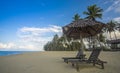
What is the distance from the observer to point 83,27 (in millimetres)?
8094

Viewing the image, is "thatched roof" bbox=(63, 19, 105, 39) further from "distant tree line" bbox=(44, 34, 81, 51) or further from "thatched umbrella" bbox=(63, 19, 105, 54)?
"distant tree line" bbox=(44, 34, 81, 51)

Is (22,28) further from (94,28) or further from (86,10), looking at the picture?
(94,28)

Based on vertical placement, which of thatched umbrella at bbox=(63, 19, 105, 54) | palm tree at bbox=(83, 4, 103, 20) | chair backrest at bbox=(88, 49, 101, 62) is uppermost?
palm tree at bbox=(83, 4, 103, 20)

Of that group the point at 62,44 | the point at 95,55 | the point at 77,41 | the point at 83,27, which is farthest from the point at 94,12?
the point at 95,55

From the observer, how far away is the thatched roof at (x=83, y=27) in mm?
6977

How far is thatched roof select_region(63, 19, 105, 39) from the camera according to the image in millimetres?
6977

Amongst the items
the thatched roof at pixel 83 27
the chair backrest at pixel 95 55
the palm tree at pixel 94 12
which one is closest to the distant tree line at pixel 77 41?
the palm tree at pixel 94 12

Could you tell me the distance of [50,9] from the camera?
76.2 feet

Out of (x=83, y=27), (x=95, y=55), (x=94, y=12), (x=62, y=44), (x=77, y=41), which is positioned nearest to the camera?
(x=95, y=55)

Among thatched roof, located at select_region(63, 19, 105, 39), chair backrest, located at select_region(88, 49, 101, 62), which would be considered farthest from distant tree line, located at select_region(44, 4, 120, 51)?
chair backrest, located at select_region(88, 49, 101, 62)

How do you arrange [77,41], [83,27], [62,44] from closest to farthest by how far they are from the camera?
[83,27], [77,41], [62,44]

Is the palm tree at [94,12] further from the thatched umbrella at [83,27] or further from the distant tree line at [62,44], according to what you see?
the thatched umbrella at [83,27]

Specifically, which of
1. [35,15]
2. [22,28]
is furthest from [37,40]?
[35,15]

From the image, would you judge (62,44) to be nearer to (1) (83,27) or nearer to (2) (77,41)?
(2) (77,41)
